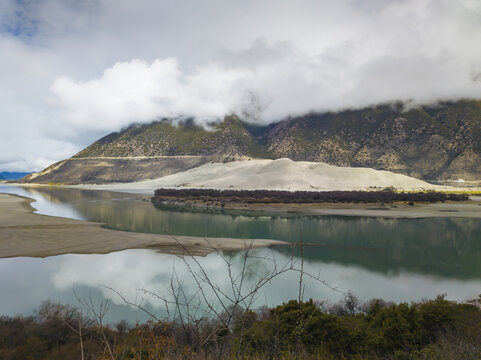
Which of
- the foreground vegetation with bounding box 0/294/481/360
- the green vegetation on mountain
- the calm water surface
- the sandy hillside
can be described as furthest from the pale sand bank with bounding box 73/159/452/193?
the foreground vegetation with bounding box 0/294/481/360

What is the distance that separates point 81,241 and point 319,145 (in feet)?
336

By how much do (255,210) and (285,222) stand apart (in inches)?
400

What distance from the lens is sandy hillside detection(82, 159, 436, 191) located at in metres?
71.6

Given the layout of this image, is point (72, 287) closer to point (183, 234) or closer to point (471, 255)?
point (183, 234)

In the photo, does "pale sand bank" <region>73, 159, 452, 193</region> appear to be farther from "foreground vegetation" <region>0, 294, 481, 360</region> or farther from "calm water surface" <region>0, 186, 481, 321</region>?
"foreground vegetation" <region>0, 294, 481, 360</region>

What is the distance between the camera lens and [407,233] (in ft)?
79.5

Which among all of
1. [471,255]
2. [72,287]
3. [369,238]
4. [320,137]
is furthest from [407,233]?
[320,137]

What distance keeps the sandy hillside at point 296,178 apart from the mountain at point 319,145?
66.7ft

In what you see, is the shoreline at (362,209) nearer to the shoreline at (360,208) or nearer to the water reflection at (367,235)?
the shoreline at (360,208)

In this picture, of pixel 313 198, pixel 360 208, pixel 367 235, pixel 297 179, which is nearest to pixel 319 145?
pixel 297 179

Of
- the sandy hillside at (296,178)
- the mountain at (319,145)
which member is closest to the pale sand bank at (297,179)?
the sandy hillside at (296,178)

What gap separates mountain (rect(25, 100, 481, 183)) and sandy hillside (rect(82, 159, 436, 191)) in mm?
20320

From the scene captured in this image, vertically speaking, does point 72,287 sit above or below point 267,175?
below

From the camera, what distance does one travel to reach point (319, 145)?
369ft
